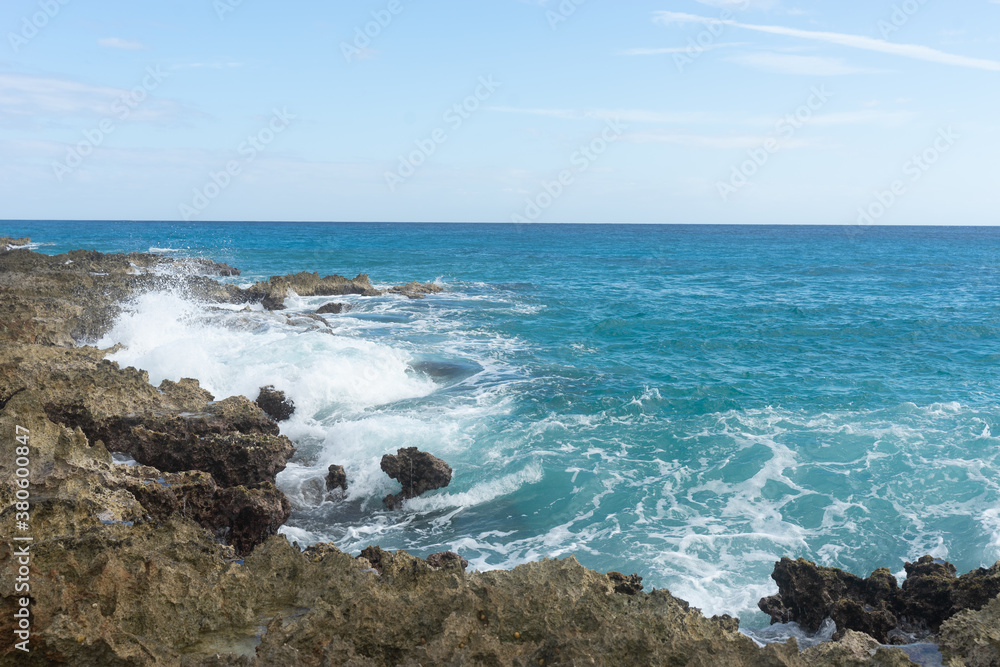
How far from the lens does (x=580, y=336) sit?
27719 millimetres

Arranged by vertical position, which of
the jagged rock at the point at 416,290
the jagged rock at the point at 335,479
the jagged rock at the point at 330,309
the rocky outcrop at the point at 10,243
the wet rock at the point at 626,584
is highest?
the rocky outcrop at the point at 10,243

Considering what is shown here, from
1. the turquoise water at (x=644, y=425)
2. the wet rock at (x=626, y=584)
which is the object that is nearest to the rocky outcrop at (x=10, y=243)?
the turquoise water at (x=644, y=425)

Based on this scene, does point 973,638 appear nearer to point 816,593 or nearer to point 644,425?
point 816,593

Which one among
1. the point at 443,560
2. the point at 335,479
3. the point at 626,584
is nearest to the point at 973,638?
the point at 626,584

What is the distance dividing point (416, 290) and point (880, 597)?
110 ft

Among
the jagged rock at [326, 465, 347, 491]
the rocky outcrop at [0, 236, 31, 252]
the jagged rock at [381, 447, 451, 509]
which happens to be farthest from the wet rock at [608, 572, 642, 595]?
the rocky outcrop at [0, 236, 31, 252]

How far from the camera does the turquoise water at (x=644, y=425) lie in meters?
11.3

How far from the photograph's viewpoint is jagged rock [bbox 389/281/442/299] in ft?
126

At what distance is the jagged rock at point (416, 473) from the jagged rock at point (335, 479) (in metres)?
0.84

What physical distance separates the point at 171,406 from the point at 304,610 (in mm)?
8837

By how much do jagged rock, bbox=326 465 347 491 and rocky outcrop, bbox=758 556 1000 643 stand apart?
772 centimetres

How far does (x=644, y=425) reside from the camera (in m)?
16.7

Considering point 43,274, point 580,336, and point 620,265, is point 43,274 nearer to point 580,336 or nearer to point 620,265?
point 580,336

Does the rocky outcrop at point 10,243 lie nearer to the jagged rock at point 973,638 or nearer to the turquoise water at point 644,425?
the turquoise water at point 644,425
